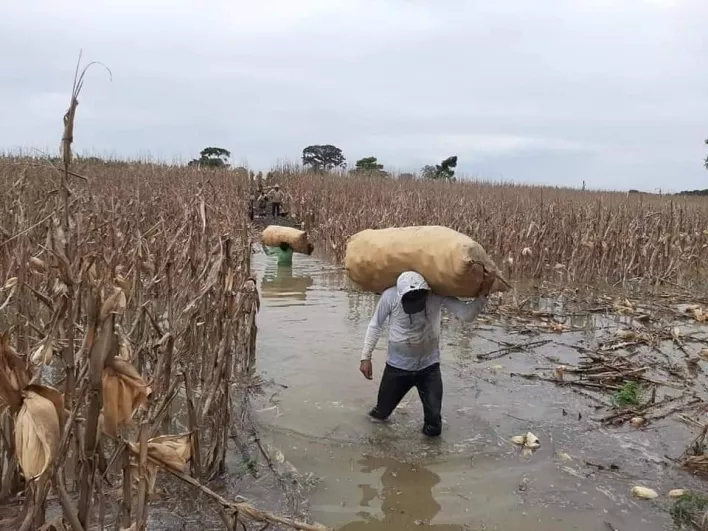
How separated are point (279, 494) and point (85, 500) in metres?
1.83

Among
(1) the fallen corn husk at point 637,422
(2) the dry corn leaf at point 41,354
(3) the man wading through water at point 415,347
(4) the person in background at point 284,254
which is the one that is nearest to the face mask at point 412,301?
(3) the man wading through water at point 415,347

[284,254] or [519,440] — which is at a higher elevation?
[284,254]

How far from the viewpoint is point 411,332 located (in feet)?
13.8

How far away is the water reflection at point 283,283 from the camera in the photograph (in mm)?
8660

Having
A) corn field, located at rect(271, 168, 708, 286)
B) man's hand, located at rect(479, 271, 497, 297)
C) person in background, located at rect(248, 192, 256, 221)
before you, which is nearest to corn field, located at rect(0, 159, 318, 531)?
man's hand, located at rect(479, 271, 497, 297)

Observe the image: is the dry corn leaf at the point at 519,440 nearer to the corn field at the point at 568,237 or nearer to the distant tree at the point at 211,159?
the corn field at the point at 568,237

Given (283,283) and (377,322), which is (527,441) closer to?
(377,322)

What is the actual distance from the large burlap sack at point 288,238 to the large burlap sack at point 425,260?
6.05m

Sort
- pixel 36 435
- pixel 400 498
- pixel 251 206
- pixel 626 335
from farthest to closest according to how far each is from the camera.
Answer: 1. pixel 251 206
2. pixel 626 335
3. pixel 400 498
4. pixel 36 435

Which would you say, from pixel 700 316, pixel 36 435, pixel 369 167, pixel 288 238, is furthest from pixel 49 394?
pixel 369 167

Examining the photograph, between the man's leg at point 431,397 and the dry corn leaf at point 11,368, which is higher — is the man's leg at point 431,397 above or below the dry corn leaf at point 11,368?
below

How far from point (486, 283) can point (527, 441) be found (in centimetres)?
105

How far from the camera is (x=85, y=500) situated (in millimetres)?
1647

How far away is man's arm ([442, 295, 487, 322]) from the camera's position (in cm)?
408
